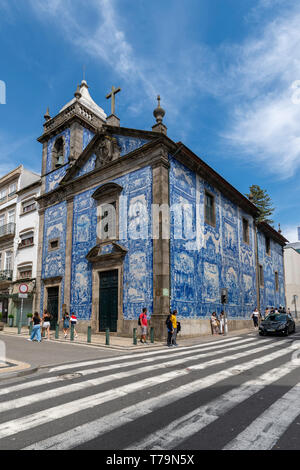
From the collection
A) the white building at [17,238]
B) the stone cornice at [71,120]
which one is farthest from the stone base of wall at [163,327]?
the stone cornice at [71,120]

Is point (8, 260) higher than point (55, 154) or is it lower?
lower

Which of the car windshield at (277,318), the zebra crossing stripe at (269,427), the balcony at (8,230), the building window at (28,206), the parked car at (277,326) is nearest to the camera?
the zebra crossing stripe at (269,427)

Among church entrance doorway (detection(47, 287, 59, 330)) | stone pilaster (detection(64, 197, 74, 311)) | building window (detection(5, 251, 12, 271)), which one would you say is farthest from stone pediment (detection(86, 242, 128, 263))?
building window (detection(5, 251, 12, 271))

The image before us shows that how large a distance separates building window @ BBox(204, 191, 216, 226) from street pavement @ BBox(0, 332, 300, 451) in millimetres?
13276

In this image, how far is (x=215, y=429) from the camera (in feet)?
12.8

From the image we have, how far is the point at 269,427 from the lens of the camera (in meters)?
3.97

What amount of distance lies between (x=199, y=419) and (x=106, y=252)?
14.8 metres

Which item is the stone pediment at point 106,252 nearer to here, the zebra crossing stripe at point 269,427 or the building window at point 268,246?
the zebra crossing stripe at point 269,427

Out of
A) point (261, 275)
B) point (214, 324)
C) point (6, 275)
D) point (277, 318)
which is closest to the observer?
point (277, 318)

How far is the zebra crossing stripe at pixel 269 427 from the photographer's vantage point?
3451 millimetres

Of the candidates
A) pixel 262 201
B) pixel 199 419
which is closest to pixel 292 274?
pixel 262 201

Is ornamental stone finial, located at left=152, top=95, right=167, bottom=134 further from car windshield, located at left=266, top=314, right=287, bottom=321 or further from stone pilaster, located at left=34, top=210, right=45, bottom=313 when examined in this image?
car windshield, located at left=266, top=314, right=287, bottom=321

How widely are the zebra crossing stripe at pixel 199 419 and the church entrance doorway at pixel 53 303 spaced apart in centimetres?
1700

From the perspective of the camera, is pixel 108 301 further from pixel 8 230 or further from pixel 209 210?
pixel 8 230
